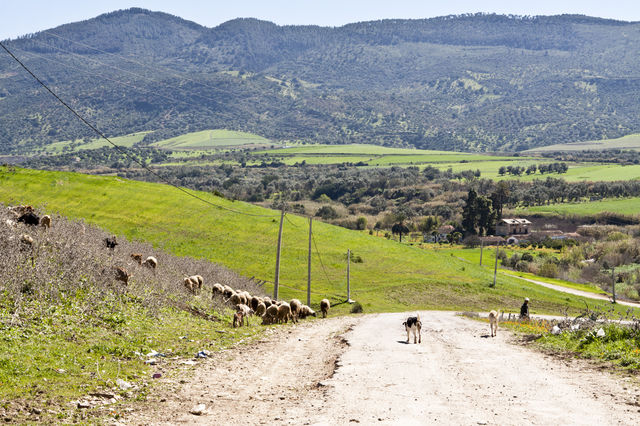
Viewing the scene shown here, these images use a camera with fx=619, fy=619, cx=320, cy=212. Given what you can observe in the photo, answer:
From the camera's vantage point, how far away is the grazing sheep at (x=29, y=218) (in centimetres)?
2508

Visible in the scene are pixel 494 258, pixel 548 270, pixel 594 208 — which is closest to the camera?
pixel 548 270

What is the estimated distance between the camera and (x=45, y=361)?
553 inches

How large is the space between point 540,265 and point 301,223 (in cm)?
5867

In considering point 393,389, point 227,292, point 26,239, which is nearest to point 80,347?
point 26,239

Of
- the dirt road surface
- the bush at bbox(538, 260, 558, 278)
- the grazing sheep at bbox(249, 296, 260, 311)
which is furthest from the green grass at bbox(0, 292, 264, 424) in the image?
the bush at bbox(538, 260, 558, 278)

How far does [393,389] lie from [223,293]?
18894mm

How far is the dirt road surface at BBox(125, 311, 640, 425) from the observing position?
1252 cm

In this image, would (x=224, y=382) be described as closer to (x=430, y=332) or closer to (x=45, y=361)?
(x=45, y=361)

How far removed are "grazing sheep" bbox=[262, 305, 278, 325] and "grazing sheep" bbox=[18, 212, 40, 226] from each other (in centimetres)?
1118

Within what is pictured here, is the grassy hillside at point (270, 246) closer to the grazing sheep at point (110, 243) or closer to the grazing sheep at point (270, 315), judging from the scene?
the grazing sheep at point (270, 315)

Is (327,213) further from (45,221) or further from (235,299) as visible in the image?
(45,221)

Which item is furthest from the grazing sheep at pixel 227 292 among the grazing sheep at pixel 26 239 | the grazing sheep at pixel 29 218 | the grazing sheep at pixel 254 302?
the grazing sheep at pixel 26 239

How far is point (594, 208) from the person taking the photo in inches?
6860

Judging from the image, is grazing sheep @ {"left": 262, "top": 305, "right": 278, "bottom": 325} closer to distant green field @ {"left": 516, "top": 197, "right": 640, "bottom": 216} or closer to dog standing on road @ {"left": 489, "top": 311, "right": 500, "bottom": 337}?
dog standing on road @ {"left": 489, "top": 311, "right": 500, "bottom": 337}
